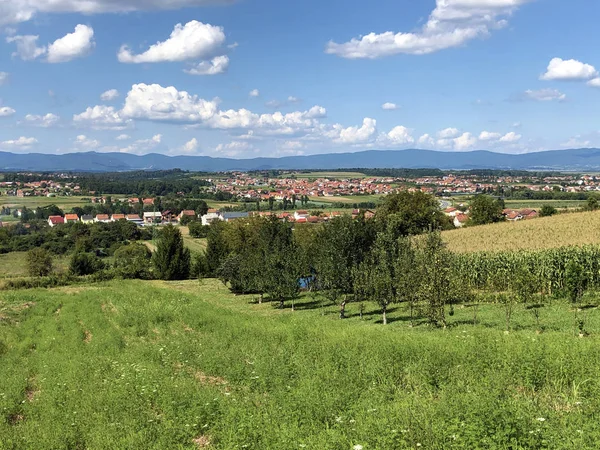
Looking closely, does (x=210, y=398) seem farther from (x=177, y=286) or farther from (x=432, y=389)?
(x=177, y=286)

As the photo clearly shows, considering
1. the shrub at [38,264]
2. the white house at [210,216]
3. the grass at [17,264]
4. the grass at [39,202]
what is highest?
the grass at [39,202]

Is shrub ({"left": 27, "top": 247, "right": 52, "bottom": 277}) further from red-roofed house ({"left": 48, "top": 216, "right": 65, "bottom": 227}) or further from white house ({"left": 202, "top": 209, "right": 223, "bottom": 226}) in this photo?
white house ({"left": 202, "top": 209, "right": 223, "bottom": 226})

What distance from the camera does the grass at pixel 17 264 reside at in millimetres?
72625

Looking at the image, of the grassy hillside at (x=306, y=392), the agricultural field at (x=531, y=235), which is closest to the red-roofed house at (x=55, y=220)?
the agricultural field at (x=531, y=235)

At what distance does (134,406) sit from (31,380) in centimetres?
664

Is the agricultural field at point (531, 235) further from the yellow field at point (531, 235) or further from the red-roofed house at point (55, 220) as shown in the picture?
the red-roofed house at point (55, 220)

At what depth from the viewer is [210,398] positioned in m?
10.4

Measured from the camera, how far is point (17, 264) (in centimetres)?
8238

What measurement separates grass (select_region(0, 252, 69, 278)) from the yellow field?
5946 cm

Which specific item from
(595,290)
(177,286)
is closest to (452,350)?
(595,290)

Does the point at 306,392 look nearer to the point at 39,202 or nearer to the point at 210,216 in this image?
the point at 210,216

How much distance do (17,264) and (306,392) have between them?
8764 centimetres

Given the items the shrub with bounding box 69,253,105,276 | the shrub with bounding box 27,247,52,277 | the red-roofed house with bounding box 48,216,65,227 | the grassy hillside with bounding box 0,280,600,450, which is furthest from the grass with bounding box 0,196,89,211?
the grassy hillside with bounding box 0,280,600,450

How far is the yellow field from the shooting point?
45.7 meters
